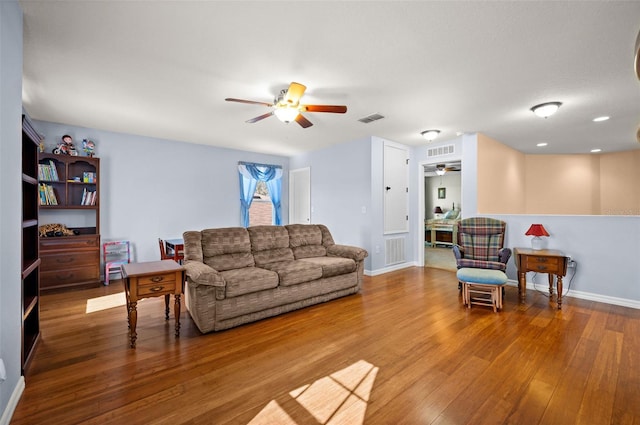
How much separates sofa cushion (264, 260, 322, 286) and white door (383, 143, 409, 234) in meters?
2.35

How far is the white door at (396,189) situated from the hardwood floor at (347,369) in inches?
95.1

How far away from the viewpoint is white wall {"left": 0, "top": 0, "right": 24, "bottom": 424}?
158cm

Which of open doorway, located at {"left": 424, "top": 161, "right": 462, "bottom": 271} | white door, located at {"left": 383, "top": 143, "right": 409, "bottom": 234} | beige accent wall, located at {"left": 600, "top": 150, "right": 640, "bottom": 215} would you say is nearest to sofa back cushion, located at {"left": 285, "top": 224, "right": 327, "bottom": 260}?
white door, located at {"left": 383, "top": 143, "right": 409, "bottom": 234}

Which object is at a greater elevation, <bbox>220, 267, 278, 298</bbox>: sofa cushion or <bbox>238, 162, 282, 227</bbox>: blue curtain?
<bbox>238, 162, 282, 227</bbox>: blue curtain

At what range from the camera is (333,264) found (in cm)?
373

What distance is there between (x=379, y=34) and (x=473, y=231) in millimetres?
3217

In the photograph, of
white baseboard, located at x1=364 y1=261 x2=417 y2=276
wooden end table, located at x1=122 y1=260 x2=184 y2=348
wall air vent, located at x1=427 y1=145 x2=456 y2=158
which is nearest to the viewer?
wooden end table, located at x1=122 y1=260 x2=184 y2=348

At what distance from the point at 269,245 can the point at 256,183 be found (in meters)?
3.13

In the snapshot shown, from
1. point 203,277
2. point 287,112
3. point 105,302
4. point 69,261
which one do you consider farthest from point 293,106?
point 69,261

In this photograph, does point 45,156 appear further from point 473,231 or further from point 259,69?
point 473,231

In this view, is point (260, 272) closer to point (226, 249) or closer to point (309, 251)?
point (226, 249)

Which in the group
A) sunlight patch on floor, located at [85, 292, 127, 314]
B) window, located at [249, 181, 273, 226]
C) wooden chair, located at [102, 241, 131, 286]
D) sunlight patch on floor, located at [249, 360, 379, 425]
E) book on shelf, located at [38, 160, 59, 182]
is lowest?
sunlight patch on floor, located at [249, 360, 379, 425]

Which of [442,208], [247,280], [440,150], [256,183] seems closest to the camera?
[247,280]

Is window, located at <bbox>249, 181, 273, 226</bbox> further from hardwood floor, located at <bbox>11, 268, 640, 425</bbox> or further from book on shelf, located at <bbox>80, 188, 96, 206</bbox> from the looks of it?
hardwood floor, located at <bbox>11, 268, 640, 425</bbox>
